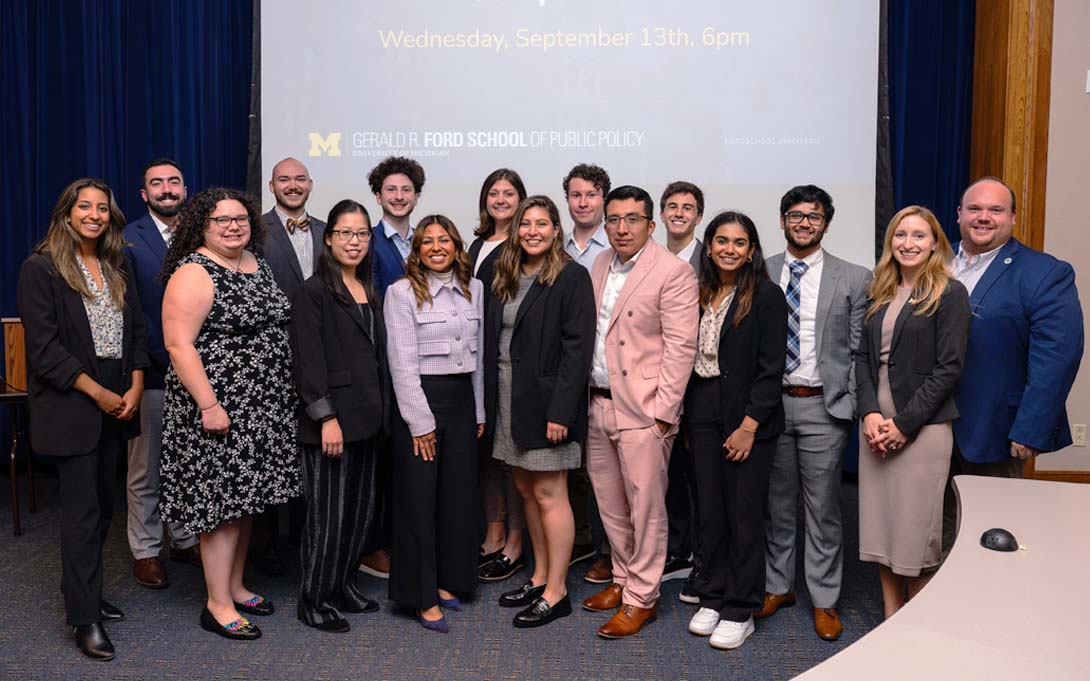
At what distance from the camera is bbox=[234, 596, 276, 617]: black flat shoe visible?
3.15 m

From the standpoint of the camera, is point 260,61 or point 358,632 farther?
point 260,61

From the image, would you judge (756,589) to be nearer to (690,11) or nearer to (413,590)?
(413,590)

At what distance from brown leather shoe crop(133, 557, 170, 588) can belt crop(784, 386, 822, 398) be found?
8.43 feet

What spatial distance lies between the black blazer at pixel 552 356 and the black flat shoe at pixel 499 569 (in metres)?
0.80

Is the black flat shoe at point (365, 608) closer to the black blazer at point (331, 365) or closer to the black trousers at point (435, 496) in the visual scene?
the black trousers at point (435, 496)

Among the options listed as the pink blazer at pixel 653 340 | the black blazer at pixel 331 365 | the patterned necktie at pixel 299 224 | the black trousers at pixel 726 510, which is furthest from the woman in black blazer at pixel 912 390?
the patterned necktie at pixel 299 224

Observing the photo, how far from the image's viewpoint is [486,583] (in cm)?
352

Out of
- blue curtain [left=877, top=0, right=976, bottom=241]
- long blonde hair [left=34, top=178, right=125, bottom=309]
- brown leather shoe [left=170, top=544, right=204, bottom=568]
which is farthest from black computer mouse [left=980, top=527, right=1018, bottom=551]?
blue curtain [left=877, top=0, right=976, bottom=241]

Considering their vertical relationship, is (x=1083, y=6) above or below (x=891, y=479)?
above

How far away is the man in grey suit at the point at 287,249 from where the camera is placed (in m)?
3.64

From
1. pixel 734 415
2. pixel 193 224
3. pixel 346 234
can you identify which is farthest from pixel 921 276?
pixel 193 224

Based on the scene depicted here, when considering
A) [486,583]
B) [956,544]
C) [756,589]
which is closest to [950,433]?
[756,589]

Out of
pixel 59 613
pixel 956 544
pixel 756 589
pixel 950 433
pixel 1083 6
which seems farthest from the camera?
pixel 1083 6

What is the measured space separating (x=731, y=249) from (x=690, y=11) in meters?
2.53
